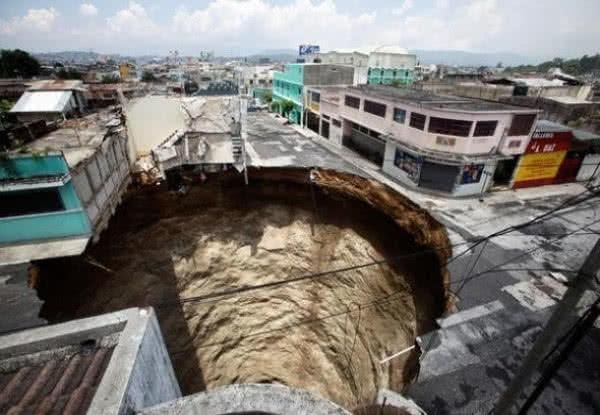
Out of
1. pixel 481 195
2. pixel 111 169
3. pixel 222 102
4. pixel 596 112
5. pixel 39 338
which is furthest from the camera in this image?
pixel 596 112

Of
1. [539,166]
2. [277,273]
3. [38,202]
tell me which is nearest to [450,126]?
[539,166]

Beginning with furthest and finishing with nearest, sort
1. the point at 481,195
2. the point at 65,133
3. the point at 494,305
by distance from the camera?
the point at 481,195, the point at 65,133, the point at 494,305

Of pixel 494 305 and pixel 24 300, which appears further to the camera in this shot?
pixel 494 305

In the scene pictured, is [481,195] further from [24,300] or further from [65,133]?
[65,133]

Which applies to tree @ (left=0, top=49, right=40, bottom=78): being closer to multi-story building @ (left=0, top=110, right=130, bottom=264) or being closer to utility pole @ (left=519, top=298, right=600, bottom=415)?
multi-story building @ (left=0, top=110, right=130, bottom=264)

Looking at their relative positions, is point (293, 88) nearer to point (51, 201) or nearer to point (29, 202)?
point (51, 201)

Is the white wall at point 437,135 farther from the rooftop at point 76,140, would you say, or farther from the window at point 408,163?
the rooftop at point 76,140

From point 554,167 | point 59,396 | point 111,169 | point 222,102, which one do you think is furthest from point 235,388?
point 554,167

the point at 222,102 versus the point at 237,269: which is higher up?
the point at 222,102
